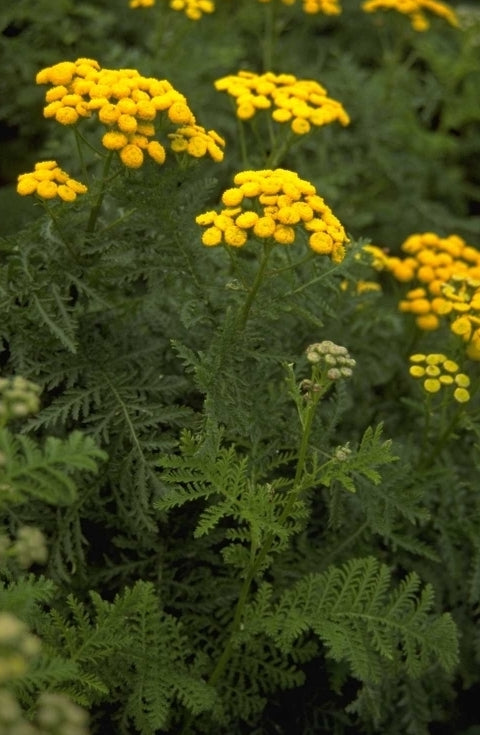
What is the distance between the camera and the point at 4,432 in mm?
2102

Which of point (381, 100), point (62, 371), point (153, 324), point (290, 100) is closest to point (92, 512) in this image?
point (62, 371)

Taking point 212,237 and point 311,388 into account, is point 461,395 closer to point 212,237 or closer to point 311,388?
point 311,388

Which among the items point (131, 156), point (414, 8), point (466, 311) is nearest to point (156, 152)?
point (131, 156)

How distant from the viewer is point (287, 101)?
365 centimetres

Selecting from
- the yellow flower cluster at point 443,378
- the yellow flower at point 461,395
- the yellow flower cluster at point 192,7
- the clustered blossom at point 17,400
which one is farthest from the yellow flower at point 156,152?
the yellow flower cluster at point 192,7

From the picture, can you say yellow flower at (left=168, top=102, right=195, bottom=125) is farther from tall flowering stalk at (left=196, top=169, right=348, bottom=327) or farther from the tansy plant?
the tansy plant

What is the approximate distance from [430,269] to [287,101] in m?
0.93

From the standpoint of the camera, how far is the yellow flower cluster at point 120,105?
2.85 metres

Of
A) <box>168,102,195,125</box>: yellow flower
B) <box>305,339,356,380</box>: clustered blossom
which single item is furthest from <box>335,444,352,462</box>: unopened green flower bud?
<box>168,102,195,125</box>: yellow flower

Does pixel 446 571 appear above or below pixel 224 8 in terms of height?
below

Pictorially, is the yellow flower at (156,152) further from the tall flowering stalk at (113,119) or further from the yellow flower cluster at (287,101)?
the yellow flower cluster at (287,101)

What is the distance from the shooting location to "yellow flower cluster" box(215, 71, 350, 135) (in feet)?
11.9

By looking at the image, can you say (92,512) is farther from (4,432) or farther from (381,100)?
(381,100)

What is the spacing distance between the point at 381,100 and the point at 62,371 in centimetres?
351
